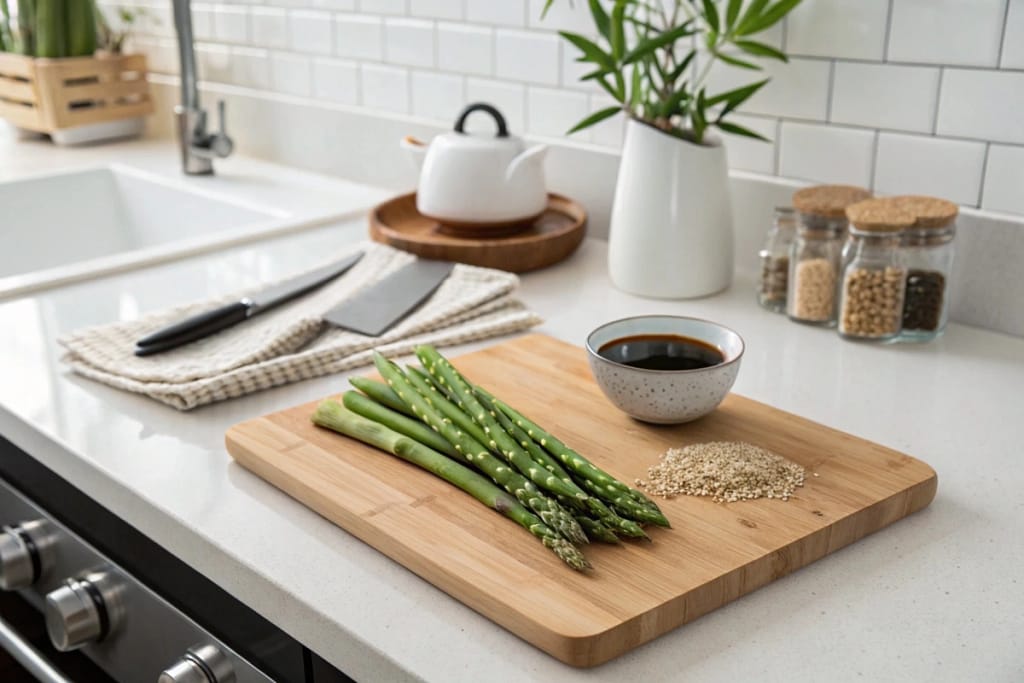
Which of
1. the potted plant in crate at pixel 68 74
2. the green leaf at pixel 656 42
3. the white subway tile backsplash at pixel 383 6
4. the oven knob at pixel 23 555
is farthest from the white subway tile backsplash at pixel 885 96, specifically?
the potted plant in crate at pixel 68 74

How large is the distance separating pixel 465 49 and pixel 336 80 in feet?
1.13

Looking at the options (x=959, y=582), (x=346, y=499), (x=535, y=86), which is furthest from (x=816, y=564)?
(x=535, y=86)

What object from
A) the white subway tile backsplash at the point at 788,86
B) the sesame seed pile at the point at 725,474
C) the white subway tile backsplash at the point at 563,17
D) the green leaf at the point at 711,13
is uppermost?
the green leaf at the point at 711,13

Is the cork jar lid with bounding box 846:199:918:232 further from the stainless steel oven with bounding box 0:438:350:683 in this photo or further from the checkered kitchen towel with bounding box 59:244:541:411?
the stainless steel oven with bounding box 0:438:350:683

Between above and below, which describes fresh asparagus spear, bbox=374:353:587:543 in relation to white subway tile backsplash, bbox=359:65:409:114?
below

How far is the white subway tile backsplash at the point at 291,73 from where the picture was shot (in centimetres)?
210

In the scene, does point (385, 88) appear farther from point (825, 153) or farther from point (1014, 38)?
point (1014, 38)

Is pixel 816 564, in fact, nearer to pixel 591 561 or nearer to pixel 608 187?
pixel 591 561

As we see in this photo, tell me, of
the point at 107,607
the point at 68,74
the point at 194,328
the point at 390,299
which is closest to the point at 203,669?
the point at 107,607

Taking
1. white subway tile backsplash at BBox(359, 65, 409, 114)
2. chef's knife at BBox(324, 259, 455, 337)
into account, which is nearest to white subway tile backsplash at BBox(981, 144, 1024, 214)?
chef's knife at BBox(324, 259, 455, 337)

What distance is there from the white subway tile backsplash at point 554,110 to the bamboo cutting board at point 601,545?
0.69 meters

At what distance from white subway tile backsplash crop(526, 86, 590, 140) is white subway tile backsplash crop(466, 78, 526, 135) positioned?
0.5 inches

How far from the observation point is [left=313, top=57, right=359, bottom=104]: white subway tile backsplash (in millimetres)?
2020

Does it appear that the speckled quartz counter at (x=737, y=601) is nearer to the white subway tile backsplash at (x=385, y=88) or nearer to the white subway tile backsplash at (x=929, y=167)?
the white subway tile backsplash at (x=929, y=167)
